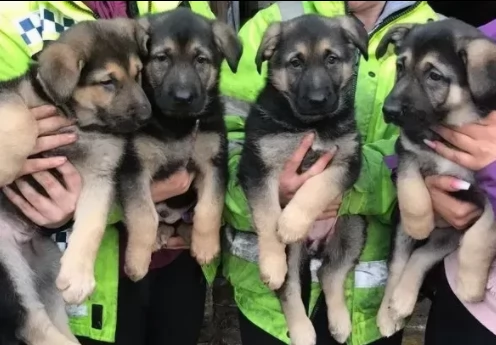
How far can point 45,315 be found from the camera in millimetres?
2740

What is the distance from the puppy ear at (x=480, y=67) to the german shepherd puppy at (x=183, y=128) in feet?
2.96

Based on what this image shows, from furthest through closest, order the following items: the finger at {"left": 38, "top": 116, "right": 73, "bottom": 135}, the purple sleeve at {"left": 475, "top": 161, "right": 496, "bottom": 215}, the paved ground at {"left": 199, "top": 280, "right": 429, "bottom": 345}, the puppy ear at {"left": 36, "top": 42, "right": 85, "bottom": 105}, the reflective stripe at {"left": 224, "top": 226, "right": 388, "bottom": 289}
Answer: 1. the paved ground at {"left": 199, "top": 280, "right": 429, "bottom": 345}
2. the reflective stripe at {"left": 224, "top": 226, "right": 388, "bottom": 289}
3. the finger at {"left": 38, "top": 116, "right": 73, "bottom": 135}
4. the puppy ear at {"left": 36, "top": 42, "right": 85, "bottom": 105}
5. the purple sleeve at {"left": 475, "top": 161, "right": 496, "bottom": 215}

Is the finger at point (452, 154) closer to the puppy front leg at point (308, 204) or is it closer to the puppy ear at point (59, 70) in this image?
the puppy front leg at point (308, 204)

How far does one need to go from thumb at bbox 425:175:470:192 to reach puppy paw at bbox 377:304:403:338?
1.75 ft

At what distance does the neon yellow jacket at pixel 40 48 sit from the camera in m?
2.79

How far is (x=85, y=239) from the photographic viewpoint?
2.67 meters

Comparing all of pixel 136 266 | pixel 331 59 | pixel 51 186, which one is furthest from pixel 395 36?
pixel 51 186

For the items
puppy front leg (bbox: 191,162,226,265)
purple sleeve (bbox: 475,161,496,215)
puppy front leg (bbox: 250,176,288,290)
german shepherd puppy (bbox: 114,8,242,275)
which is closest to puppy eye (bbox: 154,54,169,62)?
german shepherd puppy (bbox: 114,8,242,275)

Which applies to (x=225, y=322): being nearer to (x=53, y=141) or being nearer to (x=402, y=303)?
(x=402, y=303)

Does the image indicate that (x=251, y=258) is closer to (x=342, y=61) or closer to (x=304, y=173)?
(x=304, y=173)

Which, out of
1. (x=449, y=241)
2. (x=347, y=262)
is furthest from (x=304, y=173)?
(x=449, y=241)

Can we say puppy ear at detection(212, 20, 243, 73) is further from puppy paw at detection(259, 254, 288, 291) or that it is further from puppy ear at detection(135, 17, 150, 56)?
puppy paw at detection(259, 254, 288, 291)

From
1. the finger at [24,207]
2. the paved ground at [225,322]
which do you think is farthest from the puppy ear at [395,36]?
the paved ground at [225,322]

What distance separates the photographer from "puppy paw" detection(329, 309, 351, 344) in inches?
117
